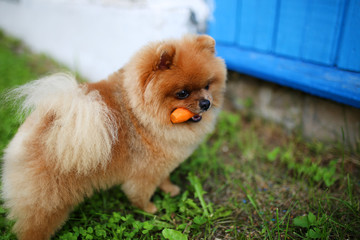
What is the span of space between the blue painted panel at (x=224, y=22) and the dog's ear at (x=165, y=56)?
69.1 inches

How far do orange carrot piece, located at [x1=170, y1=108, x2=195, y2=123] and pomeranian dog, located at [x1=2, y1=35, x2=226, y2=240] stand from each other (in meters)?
0.03

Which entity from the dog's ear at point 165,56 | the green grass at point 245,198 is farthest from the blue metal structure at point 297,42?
the dog's ear at point 165,56

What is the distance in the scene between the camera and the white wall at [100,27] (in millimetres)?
3070

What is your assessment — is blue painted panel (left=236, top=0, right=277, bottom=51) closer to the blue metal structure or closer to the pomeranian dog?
the blue metal structure

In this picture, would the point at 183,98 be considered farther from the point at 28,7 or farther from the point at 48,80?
the point at 28,7

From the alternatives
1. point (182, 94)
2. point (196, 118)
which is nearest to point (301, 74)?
point (196, 118)

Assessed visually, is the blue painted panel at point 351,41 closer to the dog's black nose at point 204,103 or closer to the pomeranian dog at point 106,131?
the pomeranian dog at point 106,131

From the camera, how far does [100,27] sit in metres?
3.84

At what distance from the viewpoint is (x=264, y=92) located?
10.5 feet

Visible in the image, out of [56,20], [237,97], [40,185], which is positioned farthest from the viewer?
[56,20]

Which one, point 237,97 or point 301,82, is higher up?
point 301,82

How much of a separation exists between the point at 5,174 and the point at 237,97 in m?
2.80

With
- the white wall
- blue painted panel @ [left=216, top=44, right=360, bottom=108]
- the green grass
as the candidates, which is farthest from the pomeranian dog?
the white wall

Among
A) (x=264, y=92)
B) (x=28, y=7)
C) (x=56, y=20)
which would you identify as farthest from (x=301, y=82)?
(x=28, y=7)
